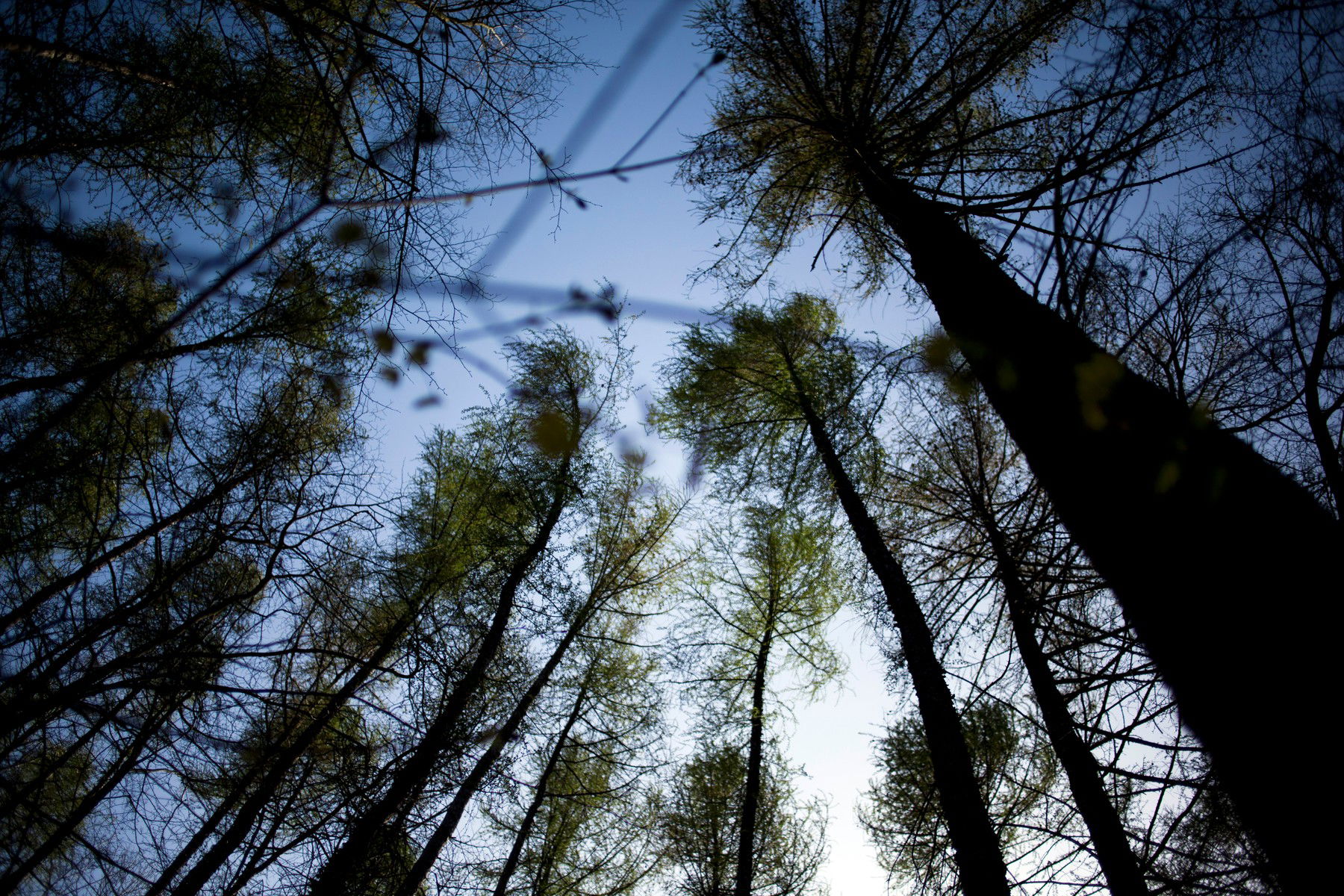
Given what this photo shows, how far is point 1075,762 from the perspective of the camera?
8.61 ft

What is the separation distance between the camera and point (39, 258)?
2492mm

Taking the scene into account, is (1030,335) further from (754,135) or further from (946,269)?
(754,135)

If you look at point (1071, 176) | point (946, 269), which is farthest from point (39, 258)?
point (1071, 176)

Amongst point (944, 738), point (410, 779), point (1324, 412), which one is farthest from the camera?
point (944, 738)

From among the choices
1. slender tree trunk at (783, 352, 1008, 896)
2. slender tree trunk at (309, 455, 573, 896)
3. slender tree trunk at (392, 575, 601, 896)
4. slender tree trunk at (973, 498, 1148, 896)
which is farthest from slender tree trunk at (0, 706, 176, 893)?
slender tree trunk at (783, 352, 1008, 896)

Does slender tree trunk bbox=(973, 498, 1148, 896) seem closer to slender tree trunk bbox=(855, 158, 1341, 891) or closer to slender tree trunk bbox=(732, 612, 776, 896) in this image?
slender tree trunk bbox=(855, 158, 1341, 891)

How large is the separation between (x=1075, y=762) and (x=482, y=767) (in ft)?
11.2

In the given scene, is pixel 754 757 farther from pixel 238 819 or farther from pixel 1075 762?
pixel 238 819

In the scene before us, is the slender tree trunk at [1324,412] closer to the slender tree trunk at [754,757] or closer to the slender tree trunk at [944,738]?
the slender tree trunk at [944,738]

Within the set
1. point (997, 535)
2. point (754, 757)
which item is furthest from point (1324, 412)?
point (754, 757)

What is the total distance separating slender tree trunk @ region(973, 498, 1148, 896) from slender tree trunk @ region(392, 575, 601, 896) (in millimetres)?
3312

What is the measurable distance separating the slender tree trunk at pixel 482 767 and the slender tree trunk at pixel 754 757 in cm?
305

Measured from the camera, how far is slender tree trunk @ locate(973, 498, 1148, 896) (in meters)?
2.39

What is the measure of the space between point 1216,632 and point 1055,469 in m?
0.47
